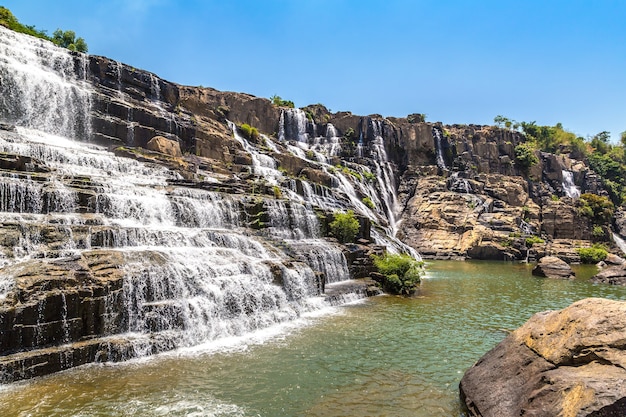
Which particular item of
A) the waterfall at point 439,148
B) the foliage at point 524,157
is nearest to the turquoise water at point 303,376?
the waterfall at point 439,148

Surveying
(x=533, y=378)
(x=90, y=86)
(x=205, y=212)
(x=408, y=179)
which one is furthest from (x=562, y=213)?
(x=90, y=86)

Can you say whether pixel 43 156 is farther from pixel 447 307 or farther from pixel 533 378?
pixel 533 378

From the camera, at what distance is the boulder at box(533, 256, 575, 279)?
3106cm

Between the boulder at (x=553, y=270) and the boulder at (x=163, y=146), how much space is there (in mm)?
32538

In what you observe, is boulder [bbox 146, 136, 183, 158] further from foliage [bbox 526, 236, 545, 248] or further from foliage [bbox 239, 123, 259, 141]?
foliage [bbox 526, 236, 545, 248]

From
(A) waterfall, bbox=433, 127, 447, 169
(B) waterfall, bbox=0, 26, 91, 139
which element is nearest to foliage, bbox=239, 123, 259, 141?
(B) waterfall, bbox=0, 26, 91, 139

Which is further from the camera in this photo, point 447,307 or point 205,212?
point 205,212

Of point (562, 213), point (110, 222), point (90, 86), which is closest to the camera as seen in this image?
point (110, 222)

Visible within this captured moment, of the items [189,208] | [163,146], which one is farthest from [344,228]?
[163,146]

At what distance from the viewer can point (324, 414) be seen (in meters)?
8.05

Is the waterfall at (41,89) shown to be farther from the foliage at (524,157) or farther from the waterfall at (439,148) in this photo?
the foliage at (524,157)

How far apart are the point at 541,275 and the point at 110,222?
3161cm

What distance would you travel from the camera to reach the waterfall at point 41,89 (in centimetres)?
2903

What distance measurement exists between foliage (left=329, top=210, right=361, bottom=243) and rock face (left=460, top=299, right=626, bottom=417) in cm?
1835
